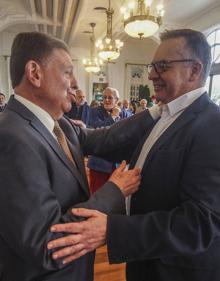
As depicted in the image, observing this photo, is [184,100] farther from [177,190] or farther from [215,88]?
[215,88]

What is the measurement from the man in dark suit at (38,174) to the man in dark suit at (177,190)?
0.26 ft

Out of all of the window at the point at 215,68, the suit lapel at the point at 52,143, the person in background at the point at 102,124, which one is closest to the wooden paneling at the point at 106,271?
the person in background at the point at 102,124

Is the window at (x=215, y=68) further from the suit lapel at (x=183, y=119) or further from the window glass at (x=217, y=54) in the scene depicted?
the suit lapel at (x=183, y=119)

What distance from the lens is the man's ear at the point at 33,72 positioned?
3.11ft

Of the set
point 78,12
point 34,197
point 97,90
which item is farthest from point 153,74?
point 97,90

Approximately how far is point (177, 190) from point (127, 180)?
197mm

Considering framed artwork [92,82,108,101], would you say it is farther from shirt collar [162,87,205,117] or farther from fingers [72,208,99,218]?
fingers [72,208,99,218]

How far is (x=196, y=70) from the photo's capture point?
1.11 m

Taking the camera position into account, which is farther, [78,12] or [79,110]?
[78,12]

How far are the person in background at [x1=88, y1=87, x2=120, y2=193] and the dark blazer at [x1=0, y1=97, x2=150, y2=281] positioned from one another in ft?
5.19

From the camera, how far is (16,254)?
35.5 inches

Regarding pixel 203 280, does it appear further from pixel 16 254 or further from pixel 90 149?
pixel 90 149

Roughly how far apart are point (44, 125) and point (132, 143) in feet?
1.94

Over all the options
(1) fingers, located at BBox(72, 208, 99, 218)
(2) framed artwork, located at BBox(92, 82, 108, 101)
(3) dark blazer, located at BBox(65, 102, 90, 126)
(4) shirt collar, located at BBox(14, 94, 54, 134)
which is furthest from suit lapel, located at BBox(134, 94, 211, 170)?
(2) framed artwork, located at BBox(92, 82, 108, 101)
